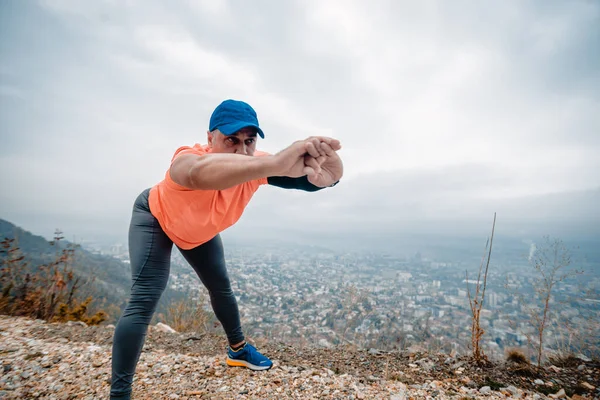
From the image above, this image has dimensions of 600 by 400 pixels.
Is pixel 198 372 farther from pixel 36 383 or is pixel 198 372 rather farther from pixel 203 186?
pixel 203 186

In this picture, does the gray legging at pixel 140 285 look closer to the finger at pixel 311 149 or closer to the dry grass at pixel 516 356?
the finger at pixel 311 149

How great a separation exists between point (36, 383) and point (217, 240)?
1.60 meters

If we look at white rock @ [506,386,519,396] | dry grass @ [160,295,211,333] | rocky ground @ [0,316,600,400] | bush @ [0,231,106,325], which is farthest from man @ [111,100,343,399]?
bush @ [0,231,106,325]

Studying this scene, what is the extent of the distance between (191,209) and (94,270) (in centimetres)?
507

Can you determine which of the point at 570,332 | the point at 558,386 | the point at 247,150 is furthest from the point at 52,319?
the point at 570,332

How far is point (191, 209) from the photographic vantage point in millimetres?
1501

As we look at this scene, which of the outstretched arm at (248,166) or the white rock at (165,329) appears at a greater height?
the outstretched arm at (248,166)

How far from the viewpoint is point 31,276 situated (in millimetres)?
3811

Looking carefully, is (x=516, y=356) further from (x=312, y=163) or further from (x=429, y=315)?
(x=312, y=163)

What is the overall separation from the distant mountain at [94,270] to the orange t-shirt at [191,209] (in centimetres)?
94


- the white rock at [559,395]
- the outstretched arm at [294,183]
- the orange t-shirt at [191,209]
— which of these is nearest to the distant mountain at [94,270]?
the orange t-shirt at [191,209]

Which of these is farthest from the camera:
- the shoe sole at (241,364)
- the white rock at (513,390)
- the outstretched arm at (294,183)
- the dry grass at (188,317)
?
the dry grass at (188,317)

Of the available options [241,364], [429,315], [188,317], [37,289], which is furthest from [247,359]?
[37,289]

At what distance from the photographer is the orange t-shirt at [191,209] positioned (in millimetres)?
1479
